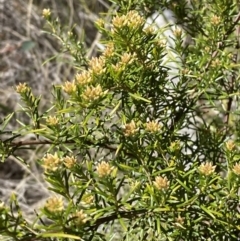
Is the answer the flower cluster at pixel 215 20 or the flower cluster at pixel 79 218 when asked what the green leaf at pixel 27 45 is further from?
the flower cluster at pixel 79 218

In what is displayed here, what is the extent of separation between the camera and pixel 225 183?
0.62m

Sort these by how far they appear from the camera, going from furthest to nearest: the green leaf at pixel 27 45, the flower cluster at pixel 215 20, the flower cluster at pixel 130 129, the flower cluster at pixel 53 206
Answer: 1. the green leaf at pixel 27 45
2. the flower cluster at pixel 215 20
3. the flower cluster at pixel 130 129
4. the flower cluster at pixel 53 206

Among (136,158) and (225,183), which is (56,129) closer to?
(136,158)

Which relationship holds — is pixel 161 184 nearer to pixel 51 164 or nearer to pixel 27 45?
pixel 51 164

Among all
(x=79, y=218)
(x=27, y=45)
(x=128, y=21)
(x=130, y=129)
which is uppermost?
(x=27, y=45)

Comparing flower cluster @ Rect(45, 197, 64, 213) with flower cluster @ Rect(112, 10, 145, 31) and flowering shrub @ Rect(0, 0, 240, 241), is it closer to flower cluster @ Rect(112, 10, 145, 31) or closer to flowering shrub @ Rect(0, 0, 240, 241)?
flowering shrub @ Rect(0, 0, 240, 241)

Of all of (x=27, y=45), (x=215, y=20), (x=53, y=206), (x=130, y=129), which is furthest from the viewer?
(x=27, y=45)

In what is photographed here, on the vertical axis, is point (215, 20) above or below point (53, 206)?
above

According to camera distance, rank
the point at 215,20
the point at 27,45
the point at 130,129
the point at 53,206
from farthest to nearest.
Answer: the point at 27,45 → the point at 215,20 → the point at 130,129 → the point at 53,206

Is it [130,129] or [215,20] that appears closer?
[130,129]

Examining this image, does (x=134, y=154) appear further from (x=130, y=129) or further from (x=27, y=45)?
(x=27, y=45)

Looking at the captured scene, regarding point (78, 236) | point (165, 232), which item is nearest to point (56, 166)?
point (78, 236)

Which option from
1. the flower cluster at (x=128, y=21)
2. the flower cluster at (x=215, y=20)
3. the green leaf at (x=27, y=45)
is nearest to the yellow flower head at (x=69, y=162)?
the flower cluster at (x=128, y=21)

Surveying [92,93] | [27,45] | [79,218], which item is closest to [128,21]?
[92,93]
